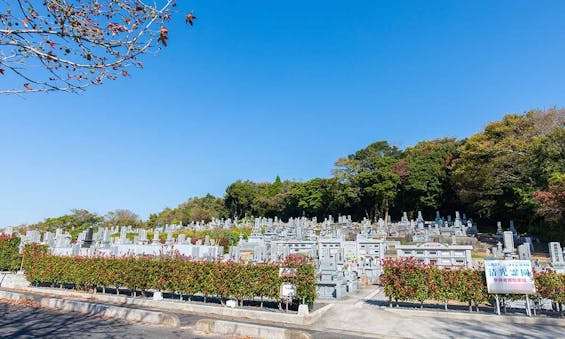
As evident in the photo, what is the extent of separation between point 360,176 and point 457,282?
1495 inches

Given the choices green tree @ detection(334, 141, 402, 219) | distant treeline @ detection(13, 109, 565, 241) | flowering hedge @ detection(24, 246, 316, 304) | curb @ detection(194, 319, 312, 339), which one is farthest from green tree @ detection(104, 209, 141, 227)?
curb @ detection(194, 319, 312, 339)

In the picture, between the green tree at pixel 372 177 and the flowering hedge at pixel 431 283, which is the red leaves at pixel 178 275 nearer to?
the flowering hedge at pixel 431 283

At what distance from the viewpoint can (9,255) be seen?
15016mm

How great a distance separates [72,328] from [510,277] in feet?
33.1

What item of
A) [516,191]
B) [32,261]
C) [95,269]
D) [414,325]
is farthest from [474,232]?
[32,261]

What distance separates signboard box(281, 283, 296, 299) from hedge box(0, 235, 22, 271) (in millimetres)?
14177

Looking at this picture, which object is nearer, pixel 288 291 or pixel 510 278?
pixel 510 278

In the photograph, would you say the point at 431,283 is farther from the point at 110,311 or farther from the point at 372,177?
the point at 372,177

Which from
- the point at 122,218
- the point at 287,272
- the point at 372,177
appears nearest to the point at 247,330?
the point at 287,272

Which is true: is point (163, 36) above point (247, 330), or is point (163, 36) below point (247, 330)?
above

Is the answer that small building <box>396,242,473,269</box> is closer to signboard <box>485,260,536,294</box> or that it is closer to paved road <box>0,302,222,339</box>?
signboard <box>485,260,536,294</box>

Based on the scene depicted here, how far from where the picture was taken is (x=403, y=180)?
4419cm

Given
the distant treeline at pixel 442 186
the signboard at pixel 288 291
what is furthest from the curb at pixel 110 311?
the distant treeline at pixel 442 186

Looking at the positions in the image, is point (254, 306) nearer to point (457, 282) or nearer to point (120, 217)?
point (457, 282)
